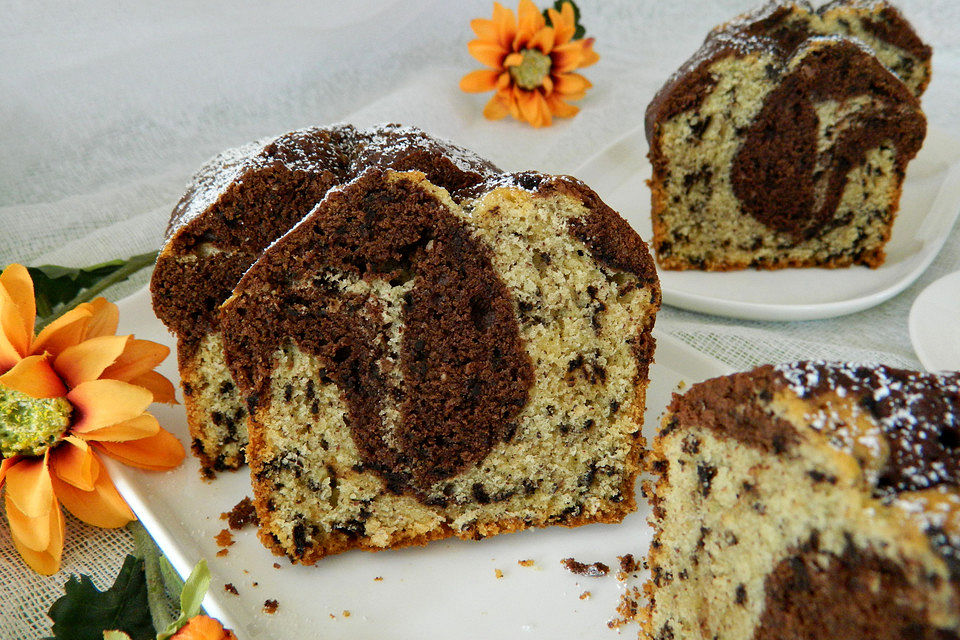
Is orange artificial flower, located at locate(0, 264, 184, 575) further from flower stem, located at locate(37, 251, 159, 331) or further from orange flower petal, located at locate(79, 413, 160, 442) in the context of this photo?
flower stem, located at locate(37, 251, 159, 331)

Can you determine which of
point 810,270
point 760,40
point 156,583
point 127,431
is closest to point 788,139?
point 760,40

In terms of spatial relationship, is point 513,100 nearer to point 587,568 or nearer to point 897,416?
point 587,568

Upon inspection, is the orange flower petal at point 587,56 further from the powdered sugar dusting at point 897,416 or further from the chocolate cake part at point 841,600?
the chocolate cake part at point 841,600

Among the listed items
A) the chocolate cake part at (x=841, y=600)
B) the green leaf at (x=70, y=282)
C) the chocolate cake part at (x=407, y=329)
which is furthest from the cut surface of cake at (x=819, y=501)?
the green leaf at (x=70, y=282)

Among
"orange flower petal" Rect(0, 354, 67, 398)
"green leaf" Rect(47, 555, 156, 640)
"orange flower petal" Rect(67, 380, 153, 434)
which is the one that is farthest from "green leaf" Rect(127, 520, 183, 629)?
"orange flower petal" Rect(0, 354, 67, 398)

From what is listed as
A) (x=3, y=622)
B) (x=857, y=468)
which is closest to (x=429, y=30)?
(x=3, y=622)

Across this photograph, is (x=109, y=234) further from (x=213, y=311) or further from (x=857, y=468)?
(x=857, y=468)
